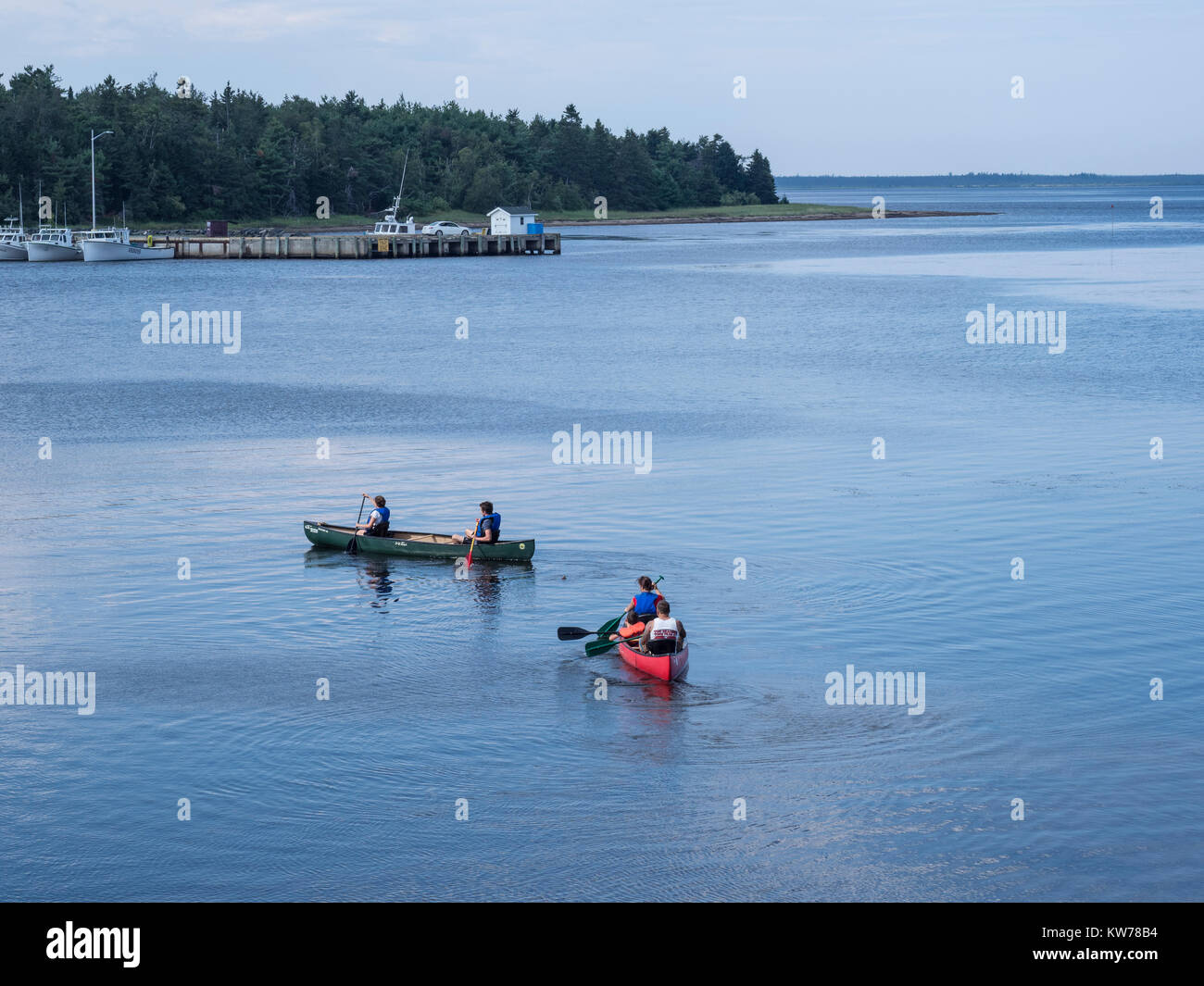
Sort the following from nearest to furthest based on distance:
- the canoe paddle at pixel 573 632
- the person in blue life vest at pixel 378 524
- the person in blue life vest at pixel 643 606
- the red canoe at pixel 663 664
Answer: the red canoe at pixel 663 664, the person in blue life vest at pixel 643 606, the canoe paddle at pixel 573 632, the person in blue life vest at pixel 378 524

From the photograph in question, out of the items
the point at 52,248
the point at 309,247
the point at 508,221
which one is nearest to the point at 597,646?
the point at 52,248

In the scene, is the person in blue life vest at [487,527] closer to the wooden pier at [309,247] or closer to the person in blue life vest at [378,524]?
the person in blue life vest at [378,524]

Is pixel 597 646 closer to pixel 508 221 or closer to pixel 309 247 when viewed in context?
pixel 309 247

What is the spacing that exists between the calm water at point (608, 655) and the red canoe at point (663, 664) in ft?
0.90

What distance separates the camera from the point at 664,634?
25.7 meters

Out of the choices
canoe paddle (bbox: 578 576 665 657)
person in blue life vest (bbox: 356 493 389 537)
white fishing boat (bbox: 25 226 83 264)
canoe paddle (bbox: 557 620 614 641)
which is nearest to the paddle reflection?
person in blue life vest (bbox: 356 493 389 537)

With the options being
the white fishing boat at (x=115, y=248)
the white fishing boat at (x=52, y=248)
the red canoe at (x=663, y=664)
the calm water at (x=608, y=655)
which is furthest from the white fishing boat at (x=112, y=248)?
the red canoe at (x=663, y=664)

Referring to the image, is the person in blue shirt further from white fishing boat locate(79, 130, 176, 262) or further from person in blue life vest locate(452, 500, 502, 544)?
white fishing boat locate(79, 130, 176, 262)

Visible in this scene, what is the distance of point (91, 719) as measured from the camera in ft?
78.8

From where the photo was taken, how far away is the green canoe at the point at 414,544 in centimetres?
3356
